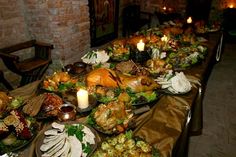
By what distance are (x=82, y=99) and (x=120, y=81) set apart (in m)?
0.39

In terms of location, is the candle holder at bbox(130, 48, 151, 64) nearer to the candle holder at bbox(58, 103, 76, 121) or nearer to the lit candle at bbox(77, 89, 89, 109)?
the lit candle at bbox(77, 89, 89, 109)

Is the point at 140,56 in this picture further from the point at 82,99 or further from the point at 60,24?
the point at 60,24

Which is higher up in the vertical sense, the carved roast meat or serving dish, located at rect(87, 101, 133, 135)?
the carved roast meat

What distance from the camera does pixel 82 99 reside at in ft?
5.58

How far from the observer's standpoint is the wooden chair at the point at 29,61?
3.59 meters

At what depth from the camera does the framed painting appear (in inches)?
196

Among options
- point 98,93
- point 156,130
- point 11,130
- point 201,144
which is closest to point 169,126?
point 156,130

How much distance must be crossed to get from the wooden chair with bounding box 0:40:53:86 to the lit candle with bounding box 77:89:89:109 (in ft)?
7.14

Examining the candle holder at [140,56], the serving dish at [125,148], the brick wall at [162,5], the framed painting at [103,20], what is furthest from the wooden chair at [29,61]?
the brick wall at [162,5]

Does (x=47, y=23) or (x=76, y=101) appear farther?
(x=47, y=23)

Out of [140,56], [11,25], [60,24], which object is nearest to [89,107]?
[140,56]

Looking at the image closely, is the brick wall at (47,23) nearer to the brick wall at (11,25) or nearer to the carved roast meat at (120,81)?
the brick wall at (11,25)

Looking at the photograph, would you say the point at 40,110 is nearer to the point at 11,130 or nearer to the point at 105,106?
the point at 11,130

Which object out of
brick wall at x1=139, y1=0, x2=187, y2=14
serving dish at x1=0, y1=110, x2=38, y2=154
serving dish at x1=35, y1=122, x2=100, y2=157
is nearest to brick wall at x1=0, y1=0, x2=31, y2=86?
serving dish at x1=0, y1=110, x2=38, y2=154
